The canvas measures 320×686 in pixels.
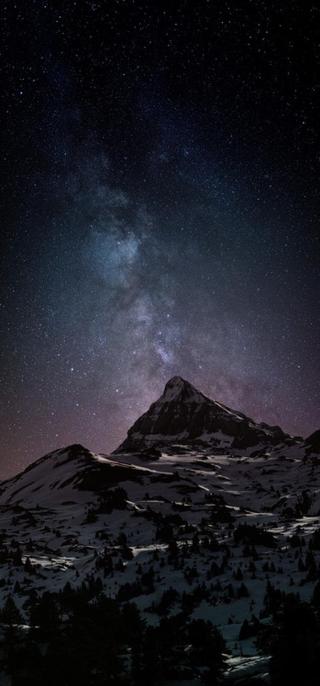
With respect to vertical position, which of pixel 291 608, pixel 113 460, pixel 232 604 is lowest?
pixel 232 604

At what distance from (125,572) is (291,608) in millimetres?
44180

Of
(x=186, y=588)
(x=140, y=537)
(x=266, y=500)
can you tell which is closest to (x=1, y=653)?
(x=186, y=588)

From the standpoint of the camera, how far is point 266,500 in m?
145

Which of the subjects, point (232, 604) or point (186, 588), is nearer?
point (232, 604)

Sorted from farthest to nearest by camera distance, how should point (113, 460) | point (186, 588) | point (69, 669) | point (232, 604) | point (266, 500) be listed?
point (113, 460) < point (266, 500) < point (186, 588) < point (232, 604) < point (69, 669)

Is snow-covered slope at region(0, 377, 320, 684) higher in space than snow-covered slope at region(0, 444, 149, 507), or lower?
lower

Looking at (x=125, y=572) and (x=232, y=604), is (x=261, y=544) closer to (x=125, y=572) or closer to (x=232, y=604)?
(x=125, y=572)

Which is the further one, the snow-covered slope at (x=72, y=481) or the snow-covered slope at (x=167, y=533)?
the snow-covered slope at (x=72, y=481)

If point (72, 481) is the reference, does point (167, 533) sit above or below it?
below

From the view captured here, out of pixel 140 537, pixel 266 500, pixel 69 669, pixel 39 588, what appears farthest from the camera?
pixel 266 500

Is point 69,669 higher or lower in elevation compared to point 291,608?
lower

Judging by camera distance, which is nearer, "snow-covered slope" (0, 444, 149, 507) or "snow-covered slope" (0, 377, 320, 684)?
"snow-covered slope" (0, 377, 320, 684)

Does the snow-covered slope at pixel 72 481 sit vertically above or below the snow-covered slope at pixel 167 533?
above

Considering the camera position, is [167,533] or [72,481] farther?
[72,481]
